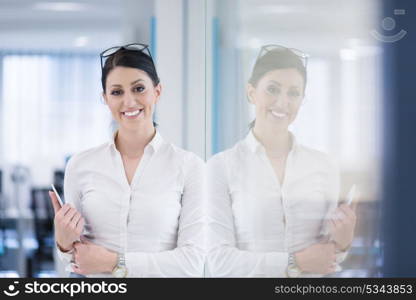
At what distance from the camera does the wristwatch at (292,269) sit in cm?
366

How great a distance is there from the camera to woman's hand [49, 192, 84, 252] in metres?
3.63

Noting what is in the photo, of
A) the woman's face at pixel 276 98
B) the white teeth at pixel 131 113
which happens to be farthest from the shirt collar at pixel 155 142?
the woman's face at pixel 276 98

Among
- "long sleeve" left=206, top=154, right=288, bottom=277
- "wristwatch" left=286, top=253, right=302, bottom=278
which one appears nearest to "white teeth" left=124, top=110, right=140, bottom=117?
"long sleeve" left=206, top=154, right=288, bottom=277

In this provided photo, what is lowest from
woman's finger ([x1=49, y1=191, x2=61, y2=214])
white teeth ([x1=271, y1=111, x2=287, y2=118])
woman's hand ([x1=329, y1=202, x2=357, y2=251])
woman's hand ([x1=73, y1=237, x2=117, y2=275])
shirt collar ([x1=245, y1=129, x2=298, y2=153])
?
woman's hand ([x1=73, y1=237, x2=117, y2=275])

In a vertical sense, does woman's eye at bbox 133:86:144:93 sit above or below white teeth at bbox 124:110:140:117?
above

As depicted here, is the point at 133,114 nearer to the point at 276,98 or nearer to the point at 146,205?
the point at 146,205

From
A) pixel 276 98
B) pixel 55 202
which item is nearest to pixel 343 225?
pixel 276 98

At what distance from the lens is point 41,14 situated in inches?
146

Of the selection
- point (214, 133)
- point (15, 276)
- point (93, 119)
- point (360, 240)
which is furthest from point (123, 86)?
point (360, 240)

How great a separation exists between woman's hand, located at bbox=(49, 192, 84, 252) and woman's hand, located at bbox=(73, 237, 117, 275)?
40 millimetres

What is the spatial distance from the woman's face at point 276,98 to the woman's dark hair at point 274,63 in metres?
0.02

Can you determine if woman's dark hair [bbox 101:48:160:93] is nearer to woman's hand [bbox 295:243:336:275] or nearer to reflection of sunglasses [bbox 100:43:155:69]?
reflection of sunglasses [bbox 100:43:155:69]

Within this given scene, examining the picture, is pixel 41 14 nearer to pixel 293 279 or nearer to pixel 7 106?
pixel 7 106

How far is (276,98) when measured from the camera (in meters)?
3.65
